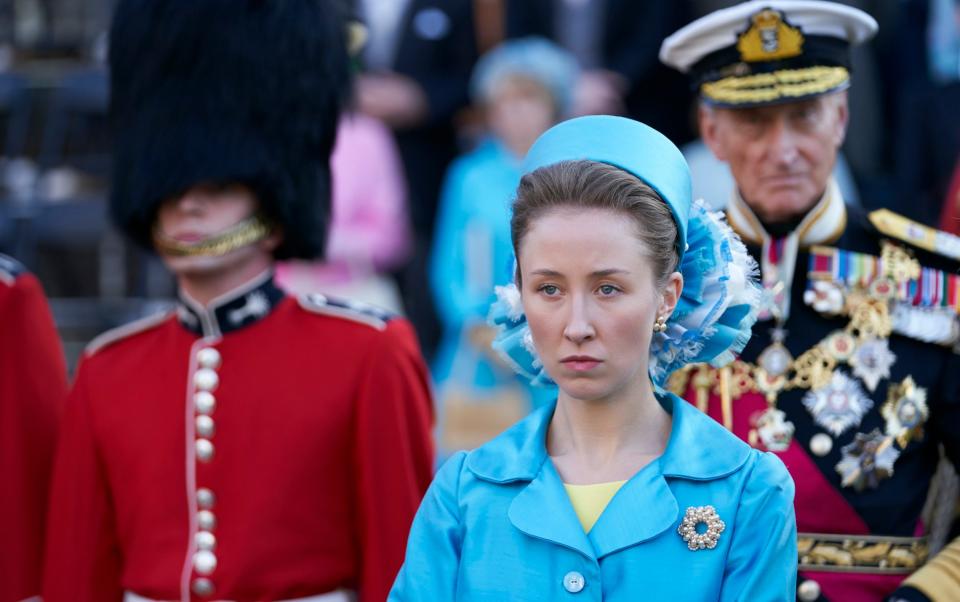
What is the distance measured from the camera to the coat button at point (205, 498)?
3.97 meters

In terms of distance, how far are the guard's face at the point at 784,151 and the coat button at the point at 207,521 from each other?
149cm

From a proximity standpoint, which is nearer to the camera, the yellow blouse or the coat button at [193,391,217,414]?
the yellow blouse

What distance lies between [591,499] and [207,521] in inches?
50.6

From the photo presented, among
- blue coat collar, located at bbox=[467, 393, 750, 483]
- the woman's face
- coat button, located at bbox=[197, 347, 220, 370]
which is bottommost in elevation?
coat button, located at bbox=[197, 347, 220, 370]

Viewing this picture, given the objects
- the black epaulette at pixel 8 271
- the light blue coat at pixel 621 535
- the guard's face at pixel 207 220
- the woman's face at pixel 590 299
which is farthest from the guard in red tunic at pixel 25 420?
the woman's face at pixel 590 299

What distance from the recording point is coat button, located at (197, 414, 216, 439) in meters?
4.02

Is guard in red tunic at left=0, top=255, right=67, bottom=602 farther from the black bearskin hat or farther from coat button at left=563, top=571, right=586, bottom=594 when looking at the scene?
coat button at left=563, top=571, right=586, bottom=594

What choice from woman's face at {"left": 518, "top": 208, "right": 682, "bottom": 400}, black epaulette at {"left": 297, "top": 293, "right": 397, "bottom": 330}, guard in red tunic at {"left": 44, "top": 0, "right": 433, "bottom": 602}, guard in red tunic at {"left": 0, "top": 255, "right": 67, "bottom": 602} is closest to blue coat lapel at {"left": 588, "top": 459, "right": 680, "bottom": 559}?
woman's face at {"left": 518, "top": 208, "right": 682, "bottom": 400}

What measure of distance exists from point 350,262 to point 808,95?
3.70 meters

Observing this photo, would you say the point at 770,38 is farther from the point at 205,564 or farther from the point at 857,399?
the point at 205,564

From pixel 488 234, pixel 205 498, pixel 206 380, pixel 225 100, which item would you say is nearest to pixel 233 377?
pixel 206 380

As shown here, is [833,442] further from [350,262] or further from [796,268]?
[350,262]

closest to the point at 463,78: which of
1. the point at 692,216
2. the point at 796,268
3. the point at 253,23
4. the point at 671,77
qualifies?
the point at 671,77

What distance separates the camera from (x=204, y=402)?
13.2ft
